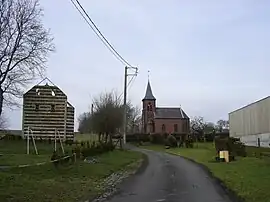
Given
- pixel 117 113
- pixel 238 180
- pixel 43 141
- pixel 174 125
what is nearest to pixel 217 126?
pixel 174 125

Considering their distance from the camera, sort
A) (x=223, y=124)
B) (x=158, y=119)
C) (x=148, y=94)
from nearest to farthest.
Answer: (x=158, y=119), (x=148, y=94), (x=223, y=124)

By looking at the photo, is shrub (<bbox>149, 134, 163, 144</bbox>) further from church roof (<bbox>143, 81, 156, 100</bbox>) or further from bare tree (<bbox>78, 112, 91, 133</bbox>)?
church roof (<bbox>143, 81, 156, 100</bbox>)

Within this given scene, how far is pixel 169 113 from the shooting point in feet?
398

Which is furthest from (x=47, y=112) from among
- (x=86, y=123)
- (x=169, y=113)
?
(x=169, y=113)

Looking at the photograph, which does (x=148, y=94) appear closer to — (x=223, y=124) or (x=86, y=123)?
(x=223, y=124)

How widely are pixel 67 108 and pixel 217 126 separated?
295ft

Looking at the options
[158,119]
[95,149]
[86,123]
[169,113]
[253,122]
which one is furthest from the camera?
[169,113]

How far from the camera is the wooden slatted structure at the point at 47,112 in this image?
144 feet

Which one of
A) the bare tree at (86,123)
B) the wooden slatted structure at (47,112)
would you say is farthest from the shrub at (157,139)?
the wooden slatted structure at (47,112)

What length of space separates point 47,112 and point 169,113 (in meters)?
79.3

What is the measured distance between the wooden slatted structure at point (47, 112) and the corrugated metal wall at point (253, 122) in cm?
2257

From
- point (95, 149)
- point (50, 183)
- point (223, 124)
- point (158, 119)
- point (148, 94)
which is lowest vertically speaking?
point (50, 183)

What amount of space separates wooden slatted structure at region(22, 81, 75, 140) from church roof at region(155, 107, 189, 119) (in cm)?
7390

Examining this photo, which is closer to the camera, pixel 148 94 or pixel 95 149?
pixel 95 149
